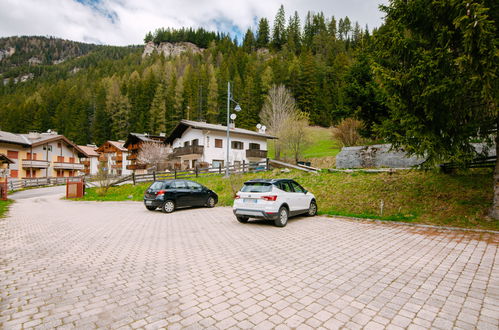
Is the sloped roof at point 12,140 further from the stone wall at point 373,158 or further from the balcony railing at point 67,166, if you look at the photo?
the stone wall at point 373,158

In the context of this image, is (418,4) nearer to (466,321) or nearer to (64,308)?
(466,321)

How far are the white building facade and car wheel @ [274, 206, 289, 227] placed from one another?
2416cm

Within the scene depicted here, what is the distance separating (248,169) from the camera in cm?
2430

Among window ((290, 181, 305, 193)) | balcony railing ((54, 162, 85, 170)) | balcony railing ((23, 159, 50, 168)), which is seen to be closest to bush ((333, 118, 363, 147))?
window ((290, 181, 305, 193))

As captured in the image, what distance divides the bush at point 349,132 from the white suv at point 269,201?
17694 mm

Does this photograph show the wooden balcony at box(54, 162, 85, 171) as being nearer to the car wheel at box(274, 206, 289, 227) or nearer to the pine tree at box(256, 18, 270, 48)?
the car wheel at box(274, 206, 289, 227)

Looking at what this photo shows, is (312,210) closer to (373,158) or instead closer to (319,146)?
(373,158)

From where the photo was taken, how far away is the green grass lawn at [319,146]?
35.5 m

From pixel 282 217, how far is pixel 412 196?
20.8 ft

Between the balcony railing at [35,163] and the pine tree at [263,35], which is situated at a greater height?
the pine tree at [263,35]

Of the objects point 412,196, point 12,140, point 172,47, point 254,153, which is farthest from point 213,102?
point 172,47

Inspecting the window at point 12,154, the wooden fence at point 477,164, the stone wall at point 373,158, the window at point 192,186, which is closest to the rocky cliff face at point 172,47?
the window at point 12,154

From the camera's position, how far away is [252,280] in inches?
175

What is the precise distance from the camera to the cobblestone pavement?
128 inches
